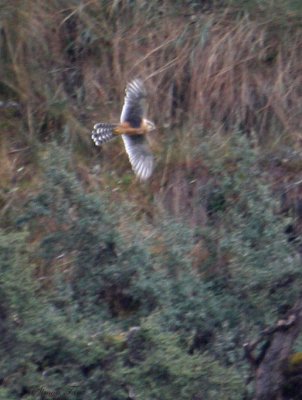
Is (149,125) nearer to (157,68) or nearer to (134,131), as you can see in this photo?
(134,131)

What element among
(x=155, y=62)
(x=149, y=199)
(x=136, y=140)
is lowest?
(x=149, y=199)

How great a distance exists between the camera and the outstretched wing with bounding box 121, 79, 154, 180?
689 centimetres

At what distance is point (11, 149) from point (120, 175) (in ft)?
2.03

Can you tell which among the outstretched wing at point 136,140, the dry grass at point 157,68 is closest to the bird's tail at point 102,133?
the outstretched wing at point 136,140

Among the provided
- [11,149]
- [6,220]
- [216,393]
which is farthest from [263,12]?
[216,393]

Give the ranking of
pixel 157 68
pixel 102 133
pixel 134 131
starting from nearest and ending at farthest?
pixel 134 131
pixel 102 133
pixel 157 68

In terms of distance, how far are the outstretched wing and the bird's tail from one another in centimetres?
12

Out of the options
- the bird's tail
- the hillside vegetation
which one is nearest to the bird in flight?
the bird's tail

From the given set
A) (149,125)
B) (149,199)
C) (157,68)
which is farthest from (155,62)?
(149,199)

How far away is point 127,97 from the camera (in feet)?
22.9

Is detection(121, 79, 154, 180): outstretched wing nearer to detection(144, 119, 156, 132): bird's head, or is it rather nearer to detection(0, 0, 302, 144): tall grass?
detection(144, 119, 156, 132): bird's head

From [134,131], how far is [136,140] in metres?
0.05

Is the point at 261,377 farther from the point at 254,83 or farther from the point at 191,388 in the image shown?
the point at 254,83

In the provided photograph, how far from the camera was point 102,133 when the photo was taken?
23.0ft
